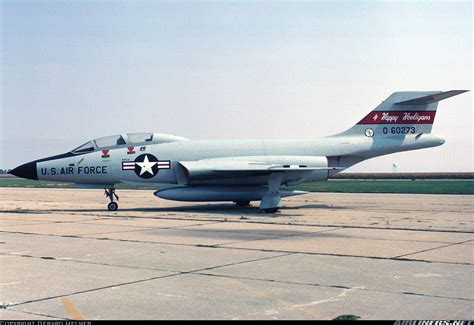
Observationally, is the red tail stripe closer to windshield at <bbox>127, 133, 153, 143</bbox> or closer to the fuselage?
the fuselage

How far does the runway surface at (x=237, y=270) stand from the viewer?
582cm

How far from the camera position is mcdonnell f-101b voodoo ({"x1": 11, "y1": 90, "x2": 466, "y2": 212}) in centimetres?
1986

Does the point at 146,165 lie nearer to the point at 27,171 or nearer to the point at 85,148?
the point at 85,148

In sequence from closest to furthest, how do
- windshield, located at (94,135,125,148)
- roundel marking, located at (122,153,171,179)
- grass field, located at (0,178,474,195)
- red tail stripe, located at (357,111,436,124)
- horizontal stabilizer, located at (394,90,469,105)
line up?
1. roundel marking, located at (122,153,171,179)
2. windshield, located at (94,135,125,148)
3. horizontal stabilizer, located at (394,90,469,105)
4. red tail stripe, located at (357,111,436,124)
5. grass field, located at (0,178,474,195)

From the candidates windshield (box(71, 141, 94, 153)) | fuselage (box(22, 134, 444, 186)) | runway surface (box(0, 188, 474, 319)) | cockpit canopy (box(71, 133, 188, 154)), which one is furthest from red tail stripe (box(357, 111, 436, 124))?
windshield (box(71, 141, 94, 153))

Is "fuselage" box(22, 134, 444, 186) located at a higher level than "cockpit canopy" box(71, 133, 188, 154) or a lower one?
lower

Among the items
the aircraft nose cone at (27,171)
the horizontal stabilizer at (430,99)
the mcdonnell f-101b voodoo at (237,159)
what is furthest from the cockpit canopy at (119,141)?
the horizontal stabilizer at (430,99)

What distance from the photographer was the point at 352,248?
10.2m

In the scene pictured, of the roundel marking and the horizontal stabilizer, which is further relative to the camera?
the horizontal stabilizer

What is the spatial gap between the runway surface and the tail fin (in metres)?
7.76

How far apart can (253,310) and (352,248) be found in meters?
4.84

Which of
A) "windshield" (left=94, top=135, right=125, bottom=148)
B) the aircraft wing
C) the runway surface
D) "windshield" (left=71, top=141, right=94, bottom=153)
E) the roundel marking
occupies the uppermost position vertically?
"windshield" (left=94, top=135, right=125, bottom=148)

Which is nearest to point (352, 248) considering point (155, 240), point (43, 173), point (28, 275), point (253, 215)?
point (155, 240)

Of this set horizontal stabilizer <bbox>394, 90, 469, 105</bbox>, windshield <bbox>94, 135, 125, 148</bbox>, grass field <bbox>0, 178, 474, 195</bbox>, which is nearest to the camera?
windshield <bbox>94, 135, 125, 148</bbox>
